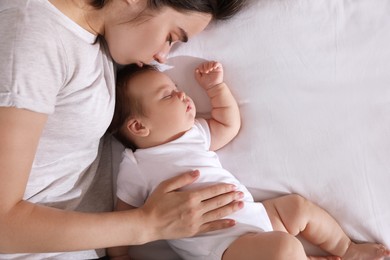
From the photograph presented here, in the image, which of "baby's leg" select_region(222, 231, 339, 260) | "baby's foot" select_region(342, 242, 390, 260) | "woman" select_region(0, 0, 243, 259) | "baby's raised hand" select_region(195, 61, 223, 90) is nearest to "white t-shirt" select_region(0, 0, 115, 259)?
"woman" select_region(0, 0, 243, 259)

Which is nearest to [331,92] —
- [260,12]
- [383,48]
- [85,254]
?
[383,48]

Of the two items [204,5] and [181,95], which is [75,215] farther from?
[204,5]

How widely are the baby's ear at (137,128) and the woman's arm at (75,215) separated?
0.51ft

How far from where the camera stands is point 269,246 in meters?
1.00

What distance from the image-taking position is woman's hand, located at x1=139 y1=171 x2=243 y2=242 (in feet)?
3.39

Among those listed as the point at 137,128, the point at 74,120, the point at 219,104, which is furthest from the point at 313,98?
the point at 74,120

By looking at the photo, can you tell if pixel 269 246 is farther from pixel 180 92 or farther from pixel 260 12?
pixel 260 12

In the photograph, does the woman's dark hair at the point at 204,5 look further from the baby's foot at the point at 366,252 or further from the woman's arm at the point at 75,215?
the baby's foot at the point at 366,252

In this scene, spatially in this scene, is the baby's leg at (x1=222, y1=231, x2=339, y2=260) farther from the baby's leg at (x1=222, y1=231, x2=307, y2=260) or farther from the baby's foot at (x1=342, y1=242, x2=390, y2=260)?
the baby's foot at (x1=342, y1=242, x2=390, y2=260)

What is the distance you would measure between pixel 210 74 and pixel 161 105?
15 centimetres

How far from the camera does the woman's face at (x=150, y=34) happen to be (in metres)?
0.97

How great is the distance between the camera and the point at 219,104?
1194 mm

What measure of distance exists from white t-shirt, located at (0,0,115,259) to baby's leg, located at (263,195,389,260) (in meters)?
0.44

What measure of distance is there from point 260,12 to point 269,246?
56 centimetres
